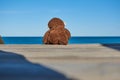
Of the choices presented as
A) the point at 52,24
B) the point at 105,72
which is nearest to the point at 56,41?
the point at 52,24

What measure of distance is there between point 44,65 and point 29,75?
1.27 feet

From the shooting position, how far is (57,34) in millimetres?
4398

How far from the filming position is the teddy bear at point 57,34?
173 inches

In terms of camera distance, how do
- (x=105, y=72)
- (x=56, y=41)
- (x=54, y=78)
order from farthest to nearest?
(x=56, y=41)
(x=105, y=72)
(x=54, y=78)

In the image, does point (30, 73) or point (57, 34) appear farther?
point (57, 34)

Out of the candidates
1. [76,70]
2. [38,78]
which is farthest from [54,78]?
[76,70]

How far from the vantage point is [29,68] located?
1.79 meters

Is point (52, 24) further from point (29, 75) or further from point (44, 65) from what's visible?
point (29, 75)

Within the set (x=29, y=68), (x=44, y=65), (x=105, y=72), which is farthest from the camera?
(x=44, y=65)

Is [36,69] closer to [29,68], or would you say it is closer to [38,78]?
[29,68]

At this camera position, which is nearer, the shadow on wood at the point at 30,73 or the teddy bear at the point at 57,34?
the shadow on wood at the point at 30,73

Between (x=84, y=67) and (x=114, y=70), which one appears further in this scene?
(x=84, y=67)

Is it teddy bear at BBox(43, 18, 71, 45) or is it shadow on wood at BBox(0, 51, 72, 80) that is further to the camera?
teddy bear at BBox(43, 18, 71, 45)

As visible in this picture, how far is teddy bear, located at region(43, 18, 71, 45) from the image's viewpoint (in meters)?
4.40
